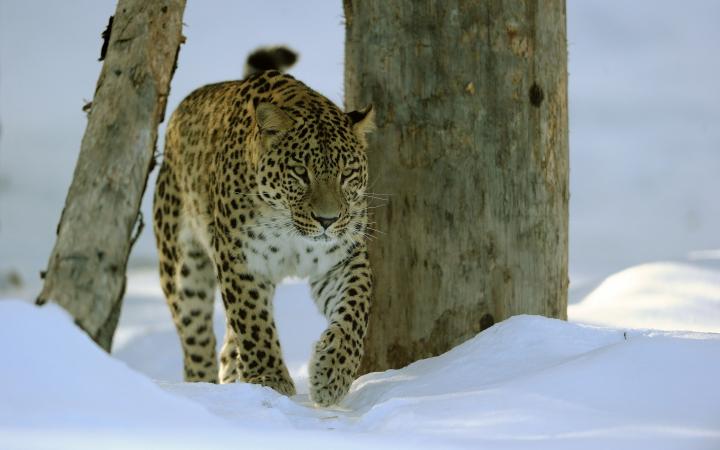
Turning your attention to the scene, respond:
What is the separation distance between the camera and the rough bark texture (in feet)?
25.6

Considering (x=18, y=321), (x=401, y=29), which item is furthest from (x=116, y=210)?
(x=401, y=29)

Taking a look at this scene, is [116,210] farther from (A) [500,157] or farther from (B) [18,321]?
(A) [500,157]

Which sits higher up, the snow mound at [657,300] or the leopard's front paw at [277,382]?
the snow mound at [657,300]

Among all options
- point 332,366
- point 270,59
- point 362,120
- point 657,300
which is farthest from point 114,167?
point 657,300

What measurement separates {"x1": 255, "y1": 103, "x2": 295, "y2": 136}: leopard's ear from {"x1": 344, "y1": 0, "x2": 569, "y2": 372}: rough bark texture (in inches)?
29.6

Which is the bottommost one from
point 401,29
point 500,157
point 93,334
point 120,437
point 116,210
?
point 120,437

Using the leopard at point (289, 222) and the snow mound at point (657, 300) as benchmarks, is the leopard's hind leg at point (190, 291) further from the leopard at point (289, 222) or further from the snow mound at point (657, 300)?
the snow mound at point (657, 300)

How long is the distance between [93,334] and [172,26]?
1755 millimetres

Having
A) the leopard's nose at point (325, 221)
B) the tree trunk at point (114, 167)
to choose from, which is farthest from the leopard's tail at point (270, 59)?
the tree trunk at point (114, 167)

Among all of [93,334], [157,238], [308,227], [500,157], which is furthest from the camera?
[157,238]

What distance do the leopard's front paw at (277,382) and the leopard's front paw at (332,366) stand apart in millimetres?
297

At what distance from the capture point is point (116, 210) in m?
5.99

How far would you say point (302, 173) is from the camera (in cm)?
730

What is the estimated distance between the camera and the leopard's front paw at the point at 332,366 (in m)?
6.97
